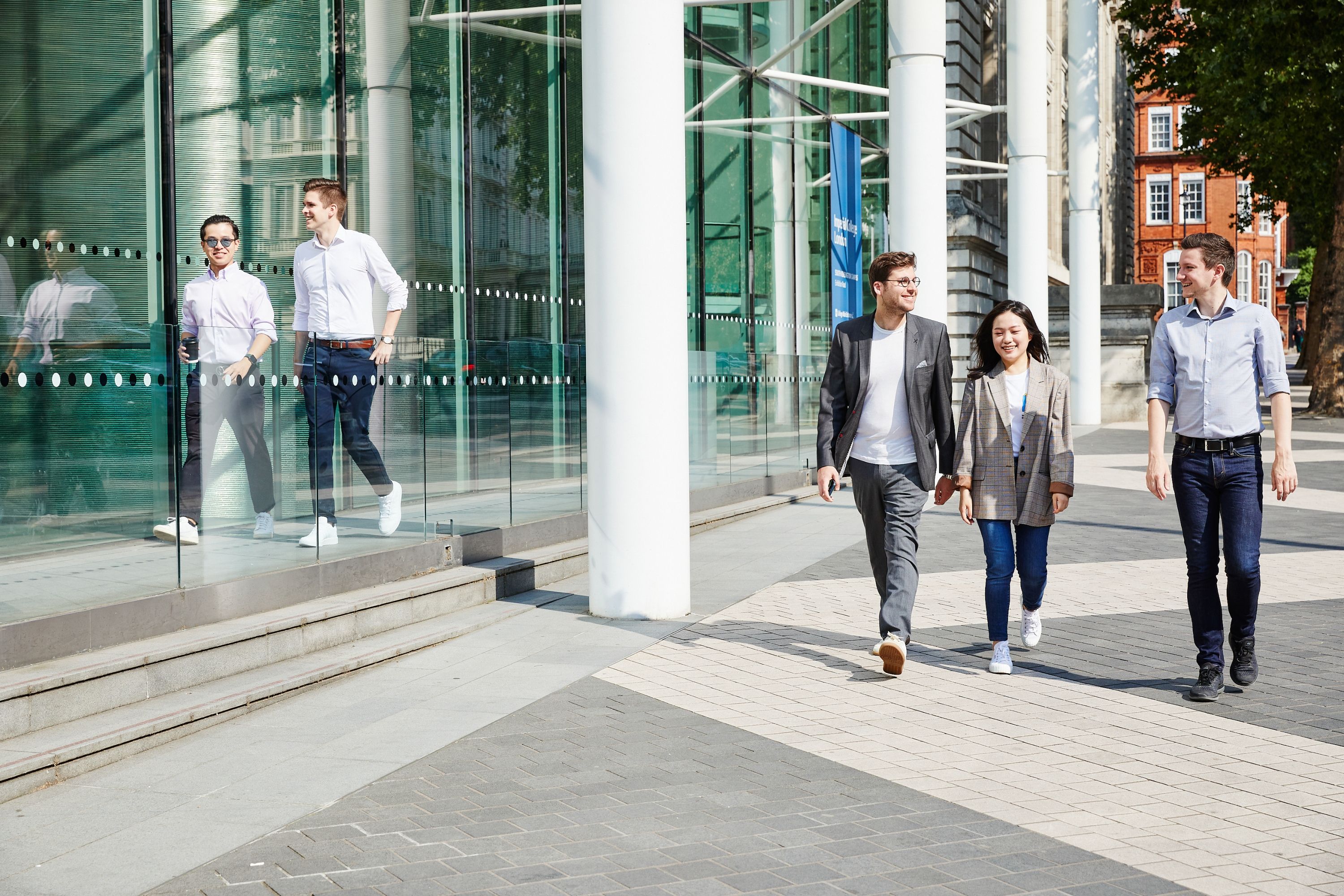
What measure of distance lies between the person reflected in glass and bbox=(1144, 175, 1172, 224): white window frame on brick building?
100620 millimetres

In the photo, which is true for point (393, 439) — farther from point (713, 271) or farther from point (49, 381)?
point (713, 271)

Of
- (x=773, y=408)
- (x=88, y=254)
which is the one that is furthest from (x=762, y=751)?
(x=773, y=408)

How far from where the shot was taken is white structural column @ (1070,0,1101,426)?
29359 millimetres

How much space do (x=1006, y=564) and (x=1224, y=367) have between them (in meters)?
1.39

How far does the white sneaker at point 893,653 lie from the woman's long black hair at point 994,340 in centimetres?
137

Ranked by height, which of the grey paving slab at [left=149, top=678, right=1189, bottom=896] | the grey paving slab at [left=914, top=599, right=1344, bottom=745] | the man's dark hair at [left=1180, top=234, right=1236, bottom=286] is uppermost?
the man's dark hair at [left=1180, top=234, right=1236, bottom=286]

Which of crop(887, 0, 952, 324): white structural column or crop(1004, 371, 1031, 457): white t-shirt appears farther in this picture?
crop(887, 0, 952, 324): white structural column

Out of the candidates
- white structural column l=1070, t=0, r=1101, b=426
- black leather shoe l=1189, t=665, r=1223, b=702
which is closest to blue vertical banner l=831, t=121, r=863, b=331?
black leather shoe l=1189, t=665, r=1223, b=702

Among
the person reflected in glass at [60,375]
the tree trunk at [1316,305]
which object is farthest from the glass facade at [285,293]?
the tree trunk at [1316,305]

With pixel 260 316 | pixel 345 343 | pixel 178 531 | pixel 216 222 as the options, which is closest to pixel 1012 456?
pixel 345 343

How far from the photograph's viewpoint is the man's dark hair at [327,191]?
848 centimetres

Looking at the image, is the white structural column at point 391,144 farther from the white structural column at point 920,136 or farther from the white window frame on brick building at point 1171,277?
the white window frame on brick building at point 1171,277

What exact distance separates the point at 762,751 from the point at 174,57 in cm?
634

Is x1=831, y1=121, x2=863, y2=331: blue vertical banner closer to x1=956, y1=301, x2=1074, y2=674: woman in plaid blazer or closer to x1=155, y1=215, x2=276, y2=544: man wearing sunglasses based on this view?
x1=956, y1=301, x2=1074, y2=674: woman in plaid blazer
